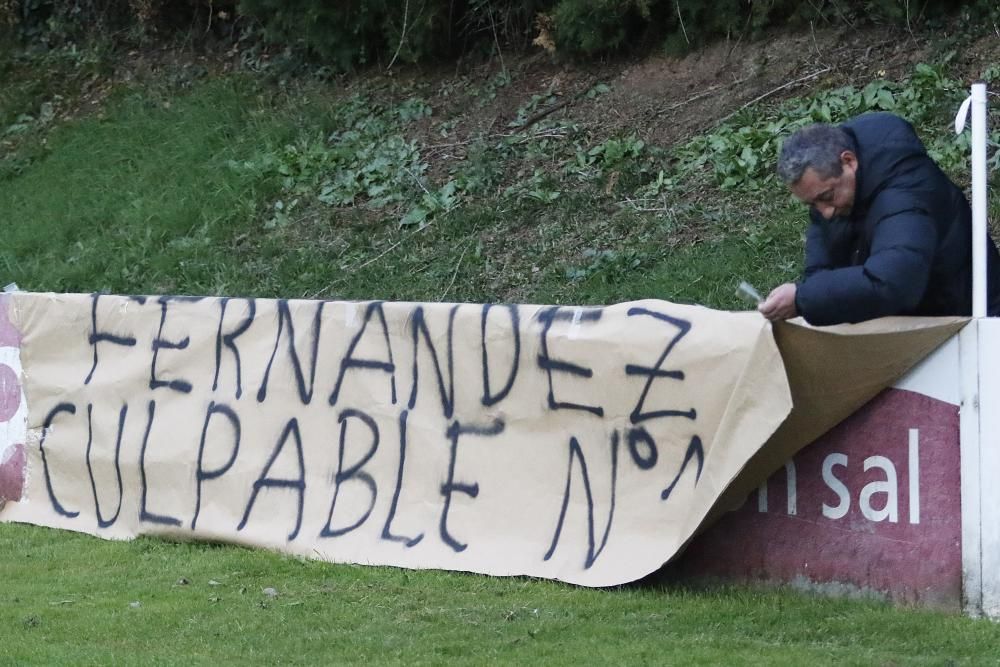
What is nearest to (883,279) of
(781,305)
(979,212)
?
(781,305)

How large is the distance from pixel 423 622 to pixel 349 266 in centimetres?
677

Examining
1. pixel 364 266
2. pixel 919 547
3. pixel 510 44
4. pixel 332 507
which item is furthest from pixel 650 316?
pixel 510 44

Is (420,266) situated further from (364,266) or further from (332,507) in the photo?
(332,507)

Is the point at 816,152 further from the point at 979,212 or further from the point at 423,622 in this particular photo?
the point at 423,622

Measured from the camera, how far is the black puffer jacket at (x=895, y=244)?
4.61m

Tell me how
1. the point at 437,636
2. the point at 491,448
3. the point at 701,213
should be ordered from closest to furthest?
the point at 437,636
the point at 491,448
the point at 701,213

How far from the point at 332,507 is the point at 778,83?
702 cm

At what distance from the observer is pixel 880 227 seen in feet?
15.5

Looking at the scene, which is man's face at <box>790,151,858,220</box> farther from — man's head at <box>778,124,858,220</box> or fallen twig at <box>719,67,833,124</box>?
fallen twig at <box>719,67,833,124</box>

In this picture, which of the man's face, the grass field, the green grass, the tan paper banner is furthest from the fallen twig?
the green grass

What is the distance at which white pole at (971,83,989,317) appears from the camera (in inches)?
187

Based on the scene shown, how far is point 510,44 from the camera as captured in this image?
14.1 meters

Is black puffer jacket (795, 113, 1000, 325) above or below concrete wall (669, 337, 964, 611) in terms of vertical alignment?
above

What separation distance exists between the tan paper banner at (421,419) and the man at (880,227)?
216 mm
